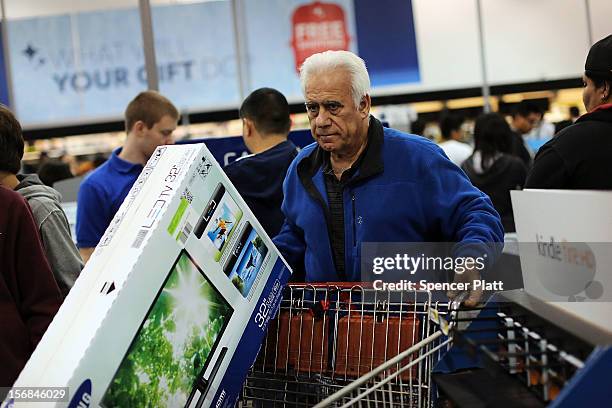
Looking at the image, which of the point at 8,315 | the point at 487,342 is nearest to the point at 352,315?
the point at 487,342

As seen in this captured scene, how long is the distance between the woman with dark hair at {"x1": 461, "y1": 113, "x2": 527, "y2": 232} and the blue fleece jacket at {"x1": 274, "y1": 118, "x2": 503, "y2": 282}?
2839mm

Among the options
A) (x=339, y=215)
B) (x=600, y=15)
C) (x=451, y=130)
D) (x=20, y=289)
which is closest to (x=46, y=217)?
(x=20, y=289)

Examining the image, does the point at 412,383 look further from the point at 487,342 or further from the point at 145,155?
the point at 145,155

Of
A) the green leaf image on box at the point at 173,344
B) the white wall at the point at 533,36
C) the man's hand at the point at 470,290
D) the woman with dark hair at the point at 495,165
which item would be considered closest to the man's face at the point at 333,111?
the man's hand at the point at 470,290

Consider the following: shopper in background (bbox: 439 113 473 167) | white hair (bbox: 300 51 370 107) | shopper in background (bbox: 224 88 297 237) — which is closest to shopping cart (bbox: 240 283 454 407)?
white hair (bbox: 300 51 370 107)

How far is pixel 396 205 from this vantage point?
267cm

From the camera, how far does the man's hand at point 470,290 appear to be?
2240mm

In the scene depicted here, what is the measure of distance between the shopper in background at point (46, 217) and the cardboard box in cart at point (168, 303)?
79 centimetres

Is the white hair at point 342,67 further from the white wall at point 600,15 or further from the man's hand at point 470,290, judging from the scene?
the white wall at point 600,15

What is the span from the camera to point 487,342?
5.88 ft

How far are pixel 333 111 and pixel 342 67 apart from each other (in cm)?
14

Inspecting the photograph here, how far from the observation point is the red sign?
8.03 metres

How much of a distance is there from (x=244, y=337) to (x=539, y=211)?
84cm

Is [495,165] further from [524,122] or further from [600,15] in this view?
[600,15]
